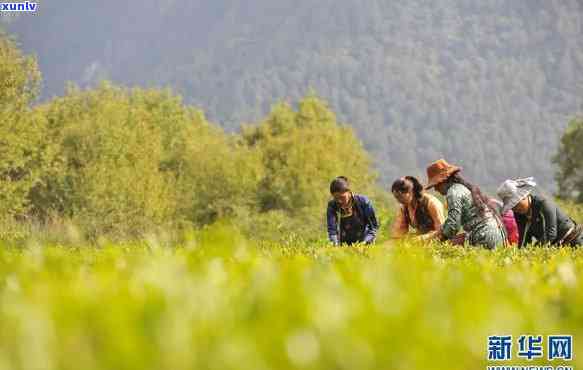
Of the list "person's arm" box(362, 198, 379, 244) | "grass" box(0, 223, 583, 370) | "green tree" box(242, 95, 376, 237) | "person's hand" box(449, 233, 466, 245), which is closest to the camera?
"grass" box(0, 223, 583, 370)

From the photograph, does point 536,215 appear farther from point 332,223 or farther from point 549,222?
point 332,223

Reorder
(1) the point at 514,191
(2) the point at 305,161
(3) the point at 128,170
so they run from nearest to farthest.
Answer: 1. (1) the point at 514,191
2. (3) the point at 128,170
3. (2) the point at 305,161

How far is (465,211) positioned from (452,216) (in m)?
0.42

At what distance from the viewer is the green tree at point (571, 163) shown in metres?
75.1

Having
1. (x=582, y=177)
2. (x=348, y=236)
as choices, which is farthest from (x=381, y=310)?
(x=582, y=177)

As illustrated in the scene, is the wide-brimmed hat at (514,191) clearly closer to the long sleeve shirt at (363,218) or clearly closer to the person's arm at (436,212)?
the person's arm at (436,212)

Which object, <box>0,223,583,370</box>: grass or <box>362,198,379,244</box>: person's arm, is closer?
<box>0,223,583,370</box>: grass

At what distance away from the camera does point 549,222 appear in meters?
10.1

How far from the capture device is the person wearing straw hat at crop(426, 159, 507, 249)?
9773 mm

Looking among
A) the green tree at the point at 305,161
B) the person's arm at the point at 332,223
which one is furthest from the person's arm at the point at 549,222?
the green tree at the point at 305,161

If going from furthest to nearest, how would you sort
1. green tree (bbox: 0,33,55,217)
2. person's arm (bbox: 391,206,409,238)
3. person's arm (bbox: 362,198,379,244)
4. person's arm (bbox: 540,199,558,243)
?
green tree (bbox: 0,33,55,217) → person's arm (bbox: 362,198,379,244) → person's arm (bbox: 391,206,409,238) → person's arm (bbox: 540,199,558,243)

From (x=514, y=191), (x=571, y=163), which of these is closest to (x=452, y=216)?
(x=514, y=191)

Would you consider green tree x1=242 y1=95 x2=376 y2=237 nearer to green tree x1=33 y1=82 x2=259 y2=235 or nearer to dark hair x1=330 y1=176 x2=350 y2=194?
green tree x1=33 y1=82 x2=259 y2=235

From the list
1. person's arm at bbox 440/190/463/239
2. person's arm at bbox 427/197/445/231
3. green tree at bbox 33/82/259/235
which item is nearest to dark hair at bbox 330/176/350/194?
person's arm at bbox 427/197/445/231
